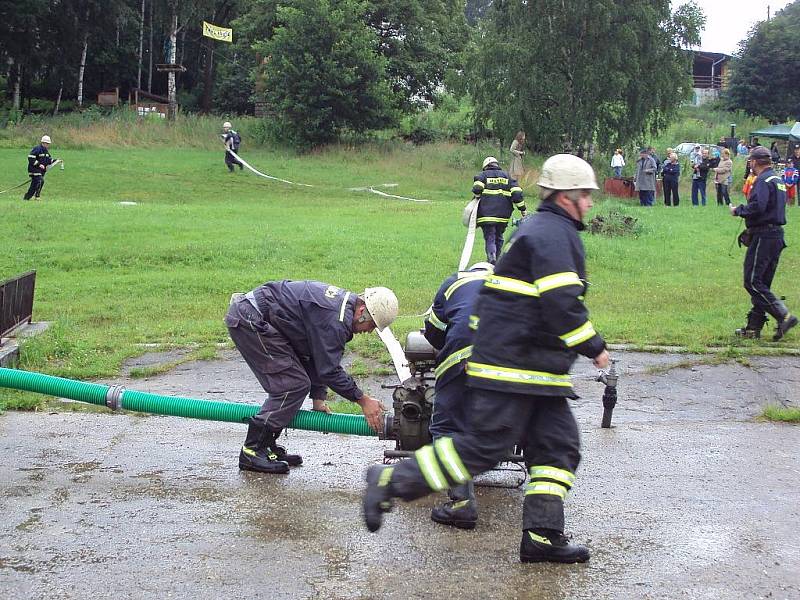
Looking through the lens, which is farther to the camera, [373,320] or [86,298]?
[86,298]

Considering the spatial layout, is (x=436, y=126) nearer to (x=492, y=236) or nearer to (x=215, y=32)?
(x=215, y=32)

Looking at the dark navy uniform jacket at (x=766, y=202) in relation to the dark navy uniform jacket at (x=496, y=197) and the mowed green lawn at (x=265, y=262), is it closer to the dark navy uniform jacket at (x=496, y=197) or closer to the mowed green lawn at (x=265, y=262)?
the mowed green lawn at (x=265, y=262)

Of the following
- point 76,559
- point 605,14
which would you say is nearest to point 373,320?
point 76,559

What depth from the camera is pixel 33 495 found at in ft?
17.7

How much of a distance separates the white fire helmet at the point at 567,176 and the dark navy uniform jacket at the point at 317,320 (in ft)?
5.30

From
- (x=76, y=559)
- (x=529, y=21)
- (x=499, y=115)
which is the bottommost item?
(x=76, y=559)

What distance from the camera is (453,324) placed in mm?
5227

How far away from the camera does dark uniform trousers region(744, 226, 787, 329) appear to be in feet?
32.7

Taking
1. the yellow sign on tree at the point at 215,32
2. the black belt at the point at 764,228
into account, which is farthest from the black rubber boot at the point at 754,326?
the yellow sign on tree at the point at 215,32

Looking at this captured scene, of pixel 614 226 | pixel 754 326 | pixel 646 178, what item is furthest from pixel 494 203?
pixel 646 178

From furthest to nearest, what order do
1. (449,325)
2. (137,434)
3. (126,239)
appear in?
(126,239) → (137,434) → (449,325)

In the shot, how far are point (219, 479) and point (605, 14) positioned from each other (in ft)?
100

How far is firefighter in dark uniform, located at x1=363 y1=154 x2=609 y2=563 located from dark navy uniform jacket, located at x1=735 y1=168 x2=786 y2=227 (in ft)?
20.0

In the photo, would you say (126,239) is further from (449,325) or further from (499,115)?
(499,115)
